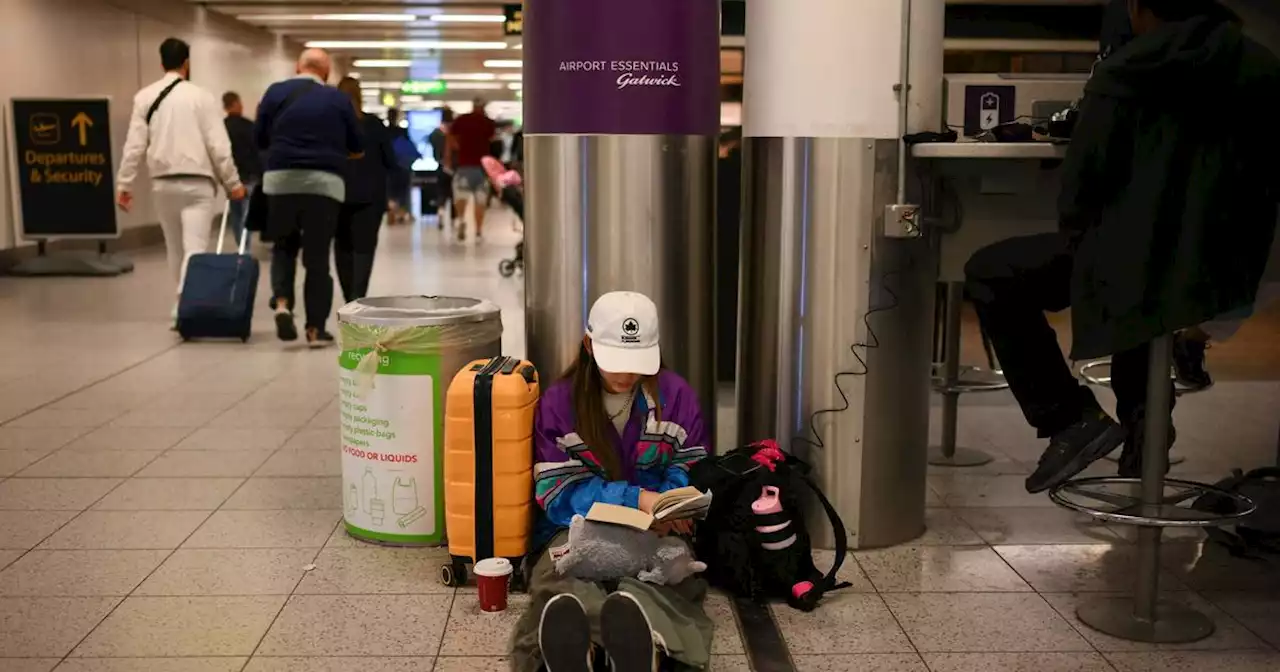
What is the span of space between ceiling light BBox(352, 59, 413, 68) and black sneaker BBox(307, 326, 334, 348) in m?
18.7

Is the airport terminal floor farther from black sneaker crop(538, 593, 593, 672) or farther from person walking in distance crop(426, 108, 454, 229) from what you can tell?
person walking in distance crop(426, 108, 454, 229)

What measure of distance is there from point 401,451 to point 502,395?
0.52 meters

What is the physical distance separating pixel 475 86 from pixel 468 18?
1765cm

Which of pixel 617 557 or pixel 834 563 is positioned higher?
pixel 617 557

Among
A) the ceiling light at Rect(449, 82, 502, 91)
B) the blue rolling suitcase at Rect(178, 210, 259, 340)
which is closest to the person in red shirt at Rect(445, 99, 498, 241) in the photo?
the blue rolling suitcase at Rect(178, 210, 259, 340)

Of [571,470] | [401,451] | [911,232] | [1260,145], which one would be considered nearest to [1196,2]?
[1260,145]

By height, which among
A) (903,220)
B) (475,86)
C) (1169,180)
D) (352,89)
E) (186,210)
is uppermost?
(475,86)

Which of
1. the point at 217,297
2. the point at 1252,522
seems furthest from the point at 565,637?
the point at 217,297

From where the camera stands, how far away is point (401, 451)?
12.1ft

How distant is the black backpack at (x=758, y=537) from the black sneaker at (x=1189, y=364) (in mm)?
2013

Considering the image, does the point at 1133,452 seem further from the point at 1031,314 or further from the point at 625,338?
the point at 625,338

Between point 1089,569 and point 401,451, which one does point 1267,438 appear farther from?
point 401,451

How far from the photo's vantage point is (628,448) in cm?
338

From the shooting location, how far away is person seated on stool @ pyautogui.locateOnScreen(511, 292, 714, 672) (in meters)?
2.84
